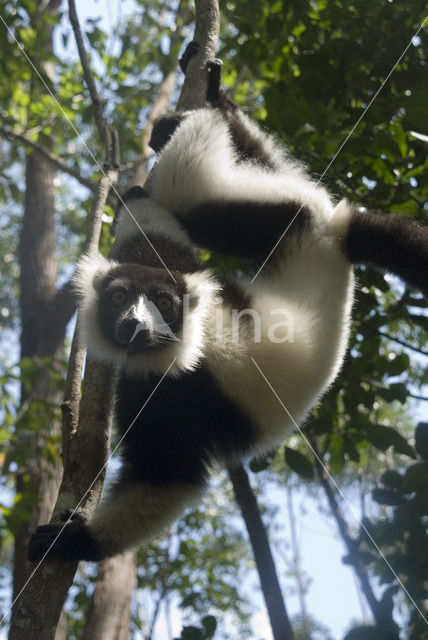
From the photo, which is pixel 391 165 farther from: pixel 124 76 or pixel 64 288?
pixel 64 288

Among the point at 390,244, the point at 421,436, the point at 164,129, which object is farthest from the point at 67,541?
the point at 164,129

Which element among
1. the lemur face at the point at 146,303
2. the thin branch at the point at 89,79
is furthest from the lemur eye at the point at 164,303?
the thin branch at the point at 89,79

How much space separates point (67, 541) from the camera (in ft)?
7.52

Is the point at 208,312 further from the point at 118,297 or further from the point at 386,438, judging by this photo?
the point at 386,438

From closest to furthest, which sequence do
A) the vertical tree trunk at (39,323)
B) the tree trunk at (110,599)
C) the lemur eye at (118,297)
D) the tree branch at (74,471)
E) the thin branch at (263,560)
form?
the tree branch at (74,471), the lemur eye at (118,297), the thin branch at (263,560), the tree trunk at (110,599), the vertical tree trunk at (39,323)

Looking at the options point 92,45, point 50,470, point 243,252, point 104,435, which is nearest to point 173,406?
point 104,435

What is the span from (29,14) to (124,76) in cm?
93

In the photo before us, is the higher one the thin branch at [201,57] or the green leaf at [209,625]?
the thin branch at [201,57]

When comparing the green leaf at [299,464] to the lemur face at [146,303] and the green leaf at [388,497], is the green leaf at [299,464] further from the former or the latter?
the lemur face at [146,303]

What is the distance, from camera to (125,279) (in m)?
2.47

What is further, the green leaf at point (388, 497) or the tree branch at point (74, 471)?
the green leaf at point (388, 497)

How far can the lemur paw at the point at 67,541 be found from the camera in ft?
7.13

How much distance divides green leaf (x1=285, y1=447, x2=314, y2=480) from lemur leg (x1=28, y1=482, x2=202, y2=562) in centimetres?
47

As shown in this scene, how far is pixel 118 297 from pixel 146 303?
170mm
